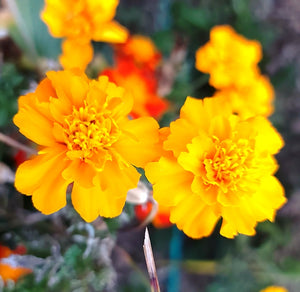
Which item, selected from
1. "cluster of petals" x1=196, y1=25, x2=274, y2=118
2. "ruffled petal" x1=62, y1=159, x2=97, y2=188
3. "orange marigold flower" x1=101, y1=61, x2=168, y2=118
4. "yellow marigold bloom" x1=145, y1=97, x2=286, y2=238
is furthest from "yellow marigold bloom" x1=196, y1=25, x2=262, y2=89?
"ruffled petal" x1=62, y1=159, x2=97, y2=188

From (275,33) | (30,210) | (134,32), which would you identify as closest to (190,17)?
(134,32)

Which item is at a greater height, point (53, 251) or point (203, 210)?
point (203, 210)

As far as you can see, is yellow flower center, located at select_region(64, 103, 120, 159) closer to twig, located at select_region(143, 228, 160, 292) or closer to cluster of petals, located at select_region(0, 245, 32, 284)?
twig, located at select_region(143, 228, 160, 292)

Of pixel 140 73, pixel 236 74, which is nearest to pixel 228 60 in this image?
pixel 236 74

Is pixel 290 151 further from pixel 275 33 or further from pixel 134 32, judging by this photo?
pixel 134 32

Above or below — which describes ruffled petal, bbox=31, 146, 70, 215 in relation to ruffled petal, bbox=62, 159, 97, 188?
below

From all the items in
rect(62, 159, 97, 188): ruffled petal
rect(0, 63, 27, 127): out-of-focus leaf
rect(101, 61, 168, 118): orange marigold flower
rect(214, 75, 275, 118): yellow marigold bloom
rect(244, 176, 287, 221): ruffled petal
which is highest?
rect(62, 159, 97, 188): ruffled petal

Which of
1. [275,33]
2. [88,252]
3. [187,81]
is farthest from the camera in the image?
[275,33]
